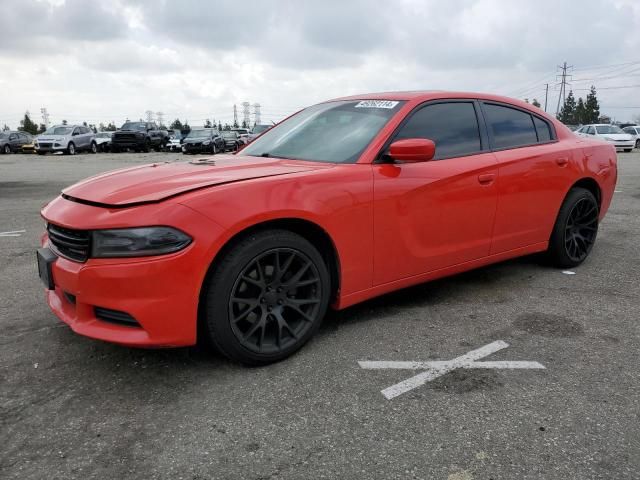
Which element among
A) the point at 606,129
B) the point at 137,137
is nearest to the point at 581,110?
the point at 606,129

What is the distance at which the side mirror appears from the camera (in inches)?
121

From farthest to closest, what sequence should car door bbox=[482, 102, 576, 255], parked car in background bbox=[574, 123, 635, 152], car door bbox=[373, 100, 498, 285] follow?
parked car in background bbox=[574, 123, 635, 152] < car door bbox=[482, 102, 576, 255] < car door bbox=[373, 100, 498, 285]

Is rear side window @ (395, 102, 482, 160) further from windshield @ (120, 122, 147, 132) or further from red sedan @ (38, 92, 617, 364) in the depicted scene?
windshield @ (120, 122, 147, 132)

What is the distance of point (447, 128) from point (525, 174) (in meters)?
0.78

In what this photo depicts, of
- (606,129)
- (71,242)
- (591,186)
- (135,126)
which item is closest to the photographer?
(71,242)

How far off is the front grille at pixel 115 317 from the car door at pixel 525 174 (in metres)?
2.61

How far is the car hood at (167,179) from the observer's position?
2.61m

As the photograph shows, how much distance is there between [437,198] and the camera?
342 centimetres

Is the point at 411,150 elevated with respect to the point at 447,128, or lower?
lower

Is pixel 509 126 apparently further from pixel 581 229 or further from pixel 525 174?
pixel 581 229

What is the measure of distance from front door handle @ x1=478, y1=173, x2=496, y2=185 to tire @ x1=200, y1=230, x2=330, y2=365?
1.41 m

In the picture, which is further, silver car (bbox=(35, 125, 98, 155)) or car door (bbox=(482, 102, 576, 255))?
silver car (bbox=(35, 125, 98, 155))

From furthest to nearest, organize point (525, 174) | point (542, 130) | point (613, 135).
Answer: point (613, 135), point (542, 130), point (525, 174)

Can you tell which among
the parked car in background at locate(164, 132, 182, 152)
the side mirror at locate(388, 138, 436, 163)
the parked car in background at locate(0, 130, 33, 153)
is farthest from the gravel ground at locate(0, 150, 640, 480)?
the parked car in background at locate(164, 132, 182, 152)
